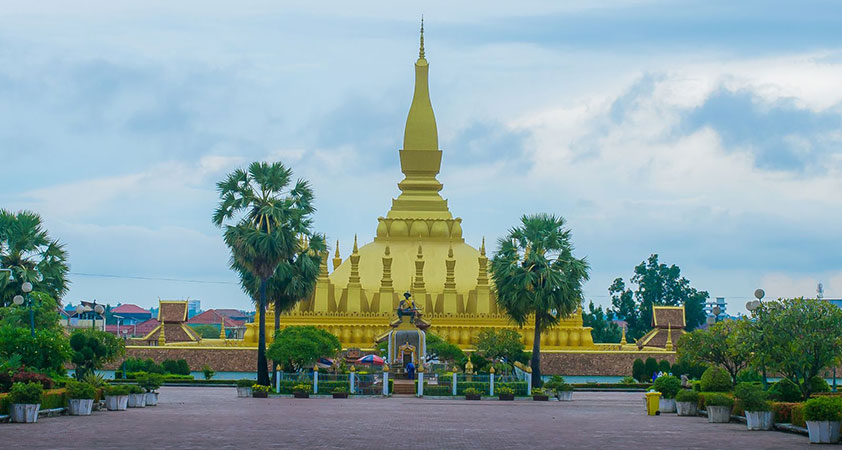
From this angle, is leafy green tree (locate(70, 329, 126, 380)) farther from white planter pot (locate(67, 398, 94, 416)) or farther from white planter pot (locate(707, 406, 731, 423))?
white planter pot (locate(707, 406, 731, 423))

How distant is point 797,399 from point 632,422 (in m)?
4.23

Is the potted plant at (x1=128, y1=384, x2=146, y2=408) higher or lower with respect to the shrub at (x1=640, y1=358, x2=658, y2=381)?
lower

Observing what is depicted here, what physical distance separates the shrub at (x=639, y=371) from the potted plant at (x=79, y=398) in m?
36.0

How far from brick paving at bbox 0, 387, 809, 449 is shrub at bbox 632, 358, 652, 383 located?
73.2 ft

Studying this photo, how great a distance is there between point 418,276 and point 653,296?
115 ft

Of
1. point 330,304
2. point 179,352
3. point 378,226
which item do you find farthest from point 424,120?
point 179,352

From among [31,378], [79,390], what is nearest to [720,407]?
[79,390]

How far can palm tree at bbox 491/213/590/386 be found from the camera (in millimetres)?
59375

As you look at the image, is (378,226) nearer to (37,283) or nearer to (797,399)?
(37,283)

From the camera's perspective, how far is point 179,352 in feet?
240

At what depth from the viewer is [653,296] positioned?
10712 centimetres

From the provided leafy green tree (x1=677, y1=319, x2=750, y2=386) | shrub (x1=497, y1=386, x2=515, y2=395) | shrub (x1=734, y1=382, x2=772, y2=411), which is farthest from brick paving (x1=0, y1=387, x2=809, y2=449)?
shrub (x1=497, y1=386, x2=515, y2=395)

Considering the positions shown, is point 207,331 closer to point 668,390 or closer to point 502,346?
point 502,346

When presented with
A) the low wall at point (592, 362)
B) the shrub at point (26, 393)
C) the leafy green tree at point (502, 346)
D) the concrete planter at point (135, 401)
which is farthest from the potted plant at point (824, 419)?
the low wall at point (592, 362)
